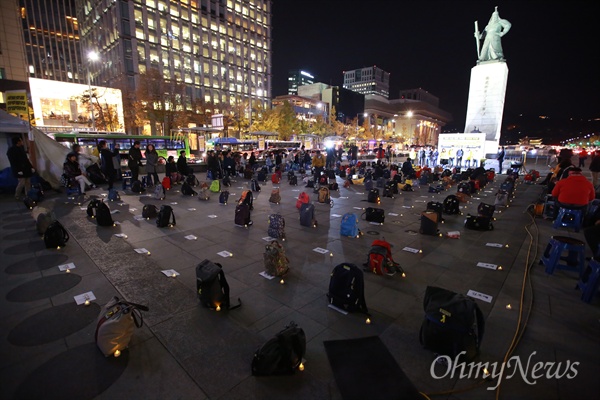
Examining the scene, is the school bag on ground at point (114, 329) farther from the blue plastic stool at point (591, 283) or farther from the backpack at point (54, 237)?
the blue plastic stool at point (591, 283)

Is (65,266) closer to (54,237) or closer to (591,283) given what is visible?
(54,237)

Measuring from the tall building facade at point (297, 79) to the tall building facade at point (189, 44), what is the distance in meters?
99.8

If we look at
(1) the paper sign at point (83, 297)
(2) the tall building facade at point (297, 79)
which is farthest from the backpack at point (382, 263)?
(2) the tall building facade at point (297, 79)

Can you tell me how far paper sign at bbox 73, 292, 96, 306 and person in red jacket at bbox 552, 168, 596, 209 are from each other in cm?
1198

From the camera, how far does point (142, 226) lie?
8.95 metres

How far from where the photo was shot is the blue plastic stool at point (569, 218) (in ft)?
28.5

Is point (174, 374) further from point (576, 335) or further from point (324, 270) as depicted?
point (576, 335)

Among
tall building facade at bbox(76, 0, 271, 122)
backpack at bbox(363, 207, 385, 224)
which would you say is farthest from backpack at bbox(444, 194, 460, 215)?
tall building facade at bbox(76, 0, 271, 122)

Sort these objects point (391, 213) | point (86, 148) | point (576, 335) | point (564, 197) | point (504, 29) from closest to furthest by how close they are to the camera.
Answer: point (576, 335) → point (564, 197) → point (391, 213) → point (86, 148) → point (504, 29)

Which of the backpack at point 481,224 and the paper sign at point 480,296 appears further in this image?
the backpack at point 481,224

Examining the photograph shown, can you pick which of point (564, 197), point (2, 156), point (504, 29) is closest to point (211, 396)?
point (564, 197)

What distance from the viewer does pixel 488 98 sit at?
3088 cm

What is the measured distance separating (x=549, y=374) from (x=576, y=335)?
3.85ft

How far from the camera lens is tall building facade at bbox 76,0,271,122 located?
61.7 m
